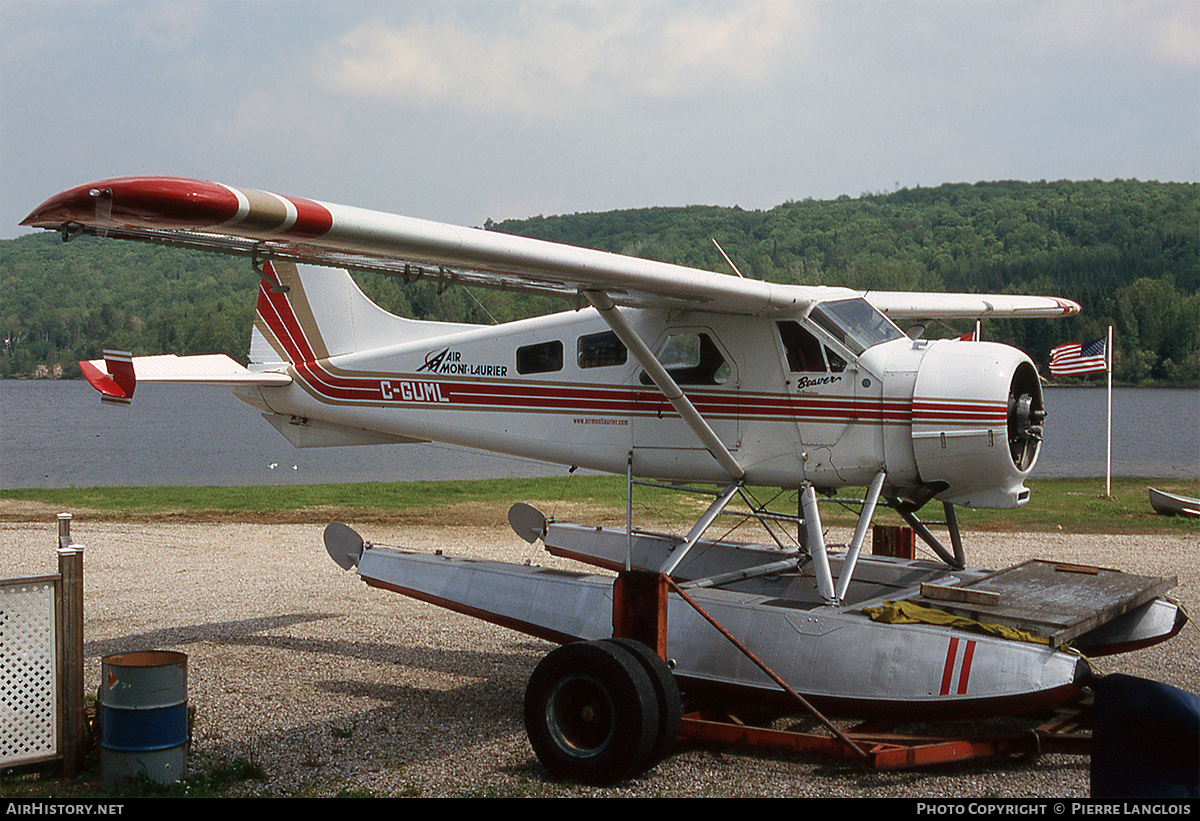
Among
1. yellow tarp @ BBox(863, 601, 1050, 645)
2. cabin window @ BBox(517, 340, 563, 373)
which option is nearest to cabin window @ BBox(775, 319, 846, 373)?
yellow tarp @ BBox(863, 601, 1050, 645)

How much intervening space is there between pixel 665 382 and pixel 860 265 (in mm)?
119058

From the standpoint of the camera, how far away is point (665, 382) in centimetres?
729

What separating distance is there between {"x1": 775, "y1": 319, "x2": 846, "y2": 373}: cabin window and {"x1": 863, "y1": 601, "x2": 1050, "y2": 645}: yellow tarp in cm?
189

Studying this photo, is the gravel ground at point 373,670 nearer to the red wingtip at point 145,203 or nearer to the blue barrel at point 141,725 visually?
the blue barrel at point 141,725

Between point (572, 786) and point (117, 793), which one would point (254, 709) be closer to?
point (117, 793)

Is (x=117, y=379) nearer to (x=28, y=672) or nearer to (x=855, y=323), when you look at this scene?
(x=28, y=672)

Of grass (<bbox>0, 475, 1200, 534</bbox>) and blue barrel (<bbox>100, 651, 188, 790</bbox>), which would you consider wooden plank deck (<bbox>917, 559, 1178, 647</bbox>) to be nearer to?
blue barrel (<bbox>100, 651, 188, 790</bbox>)

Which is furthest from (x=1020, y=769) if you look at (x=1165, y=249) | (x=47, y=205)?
(x=1165, y=249)

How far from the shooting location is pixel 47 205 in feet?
→ 14.8

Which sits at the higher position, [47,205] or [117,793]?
[47,205]

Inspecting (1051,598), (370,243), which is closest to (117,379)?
(370,243)

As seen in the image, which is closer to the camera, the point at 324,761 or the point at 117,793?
the point at 117,793
